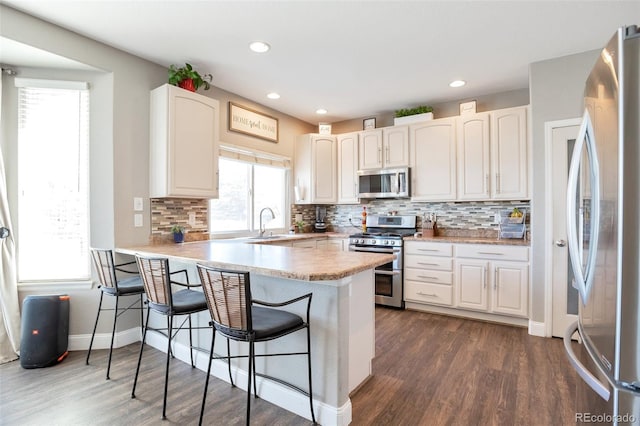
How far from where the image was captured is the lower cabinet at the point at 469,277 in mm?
3316

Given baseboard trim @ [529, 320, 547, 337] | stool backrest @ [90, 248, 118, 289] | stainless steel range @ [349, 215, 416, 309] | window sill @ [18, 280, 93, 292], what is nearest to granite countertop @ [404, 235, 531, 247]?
stainless steel range @ [349, 215, 416, 309]

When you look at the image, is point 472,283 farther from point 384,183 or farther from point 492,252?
point 384,183

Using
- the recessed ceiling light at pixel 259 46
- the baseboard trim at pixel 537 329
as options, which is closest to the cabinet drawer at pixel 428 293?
the baseboard trim at pixel 537 329

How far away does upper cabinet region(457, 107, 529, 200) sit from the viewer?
11.4 feet

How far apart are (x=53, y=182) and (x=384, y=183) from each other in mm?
3530

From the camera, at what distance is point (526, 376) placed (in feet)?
7.59

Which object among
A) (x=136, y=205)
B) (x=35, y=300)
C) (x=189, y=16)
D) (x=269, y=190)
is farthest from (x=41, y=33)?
(x=269, y=190)

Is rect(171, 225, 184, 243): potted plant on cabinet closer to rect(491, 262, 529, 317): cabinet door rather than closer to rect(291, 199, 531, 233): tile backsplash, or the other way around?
rect(291, 199, 531, 233): tile backsplash

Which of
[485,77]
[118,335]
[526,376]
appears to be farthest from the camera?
[485,77]

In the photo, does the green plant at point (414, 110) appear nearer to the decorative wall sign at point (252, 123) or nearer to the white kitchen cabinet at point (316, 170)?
the white kitchen cabinet at point (316, 170)

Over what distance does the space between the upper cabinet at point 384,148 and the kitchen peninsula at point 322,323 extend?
95.0 inches

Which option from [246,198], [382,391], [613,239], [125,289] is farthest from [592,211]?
[246,198]

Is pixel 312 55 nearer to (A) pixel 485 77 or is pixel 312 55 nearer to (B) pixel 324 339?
(A) pixel 485 77

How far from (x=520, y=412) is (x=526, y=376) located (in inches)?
20.3
